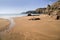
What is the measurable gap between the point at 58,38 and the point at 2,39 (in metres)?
3.33

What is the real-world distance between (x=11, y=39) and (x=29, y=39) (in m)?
1.11

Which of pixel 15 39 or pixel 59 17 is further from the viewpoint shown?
pixel 59 17

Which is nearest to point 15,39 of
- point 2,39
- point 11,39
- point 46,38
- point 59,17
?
point 11,39

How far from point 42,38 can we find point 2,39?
2.41 m

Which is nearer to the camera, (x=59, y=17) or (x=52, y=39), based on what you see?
(x=52, y=39)

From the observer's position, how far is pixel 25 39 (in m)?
6.95

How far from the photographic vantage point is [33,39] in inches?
270

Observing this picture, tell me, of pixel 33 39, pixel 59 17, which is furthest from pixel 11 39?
pixel 59 17

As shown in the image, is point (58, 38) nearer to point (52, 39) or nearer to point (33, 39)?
point (52, 39)

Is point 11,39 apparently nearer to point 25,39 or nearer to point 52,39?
point 25,39

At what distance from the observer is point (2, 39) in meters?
7.19

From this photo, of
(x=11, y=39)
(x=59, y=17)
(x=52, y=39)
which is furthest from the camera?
(x=59, y=17)

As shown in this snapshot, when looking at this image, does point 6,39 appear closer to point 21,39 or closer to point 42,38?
point 21,39

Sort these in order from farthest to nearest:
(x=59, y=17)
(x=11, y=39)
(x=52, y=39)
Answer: (x=59, y=17) → (x=11, y=39) → (x=52, y=39)
